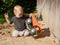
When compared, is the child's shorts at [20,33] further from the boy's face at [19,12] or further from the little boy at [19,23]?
the boy's face at [19,12]

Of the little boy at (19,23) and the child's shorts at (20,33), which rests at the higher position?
the little boy at (19,23)

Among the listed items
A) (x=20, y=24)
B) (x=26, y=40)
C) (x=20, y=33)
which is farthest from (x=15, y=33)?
(x=26, y=40)

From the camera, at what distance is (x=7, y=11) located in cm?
909

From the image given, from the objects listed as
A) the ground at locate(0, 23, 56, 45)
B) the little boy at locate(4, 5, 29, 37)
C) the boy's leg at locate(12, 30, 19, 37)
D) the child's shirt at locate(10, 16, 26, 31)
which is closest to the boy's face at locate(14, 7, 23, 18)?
the little boy at locate(4, 5, 29, 37)

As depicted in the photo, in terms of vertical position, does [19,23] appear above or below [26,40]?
above

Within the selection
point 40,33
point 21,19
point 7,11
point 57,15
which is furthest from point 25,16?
point 7,11

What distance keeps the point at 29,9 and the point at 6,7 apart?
841 mm

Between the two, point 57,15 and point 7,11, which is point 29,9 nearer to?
point 7,11

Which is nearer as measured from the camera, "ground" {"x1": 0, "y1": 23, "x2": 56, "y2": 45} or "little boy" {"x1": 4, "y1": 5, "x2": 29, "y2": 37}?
"ground" {"x1": 0, "y1": 23, "x2": 56, "y2": 45}

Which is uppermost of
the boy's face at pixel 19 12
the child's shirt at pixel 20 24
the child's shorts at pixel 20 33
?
the boy's face at pixel 19 12

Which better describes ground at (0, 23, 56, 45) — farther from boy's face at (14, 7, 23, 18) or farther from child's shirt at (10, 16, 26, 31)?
boy's face at (14, 7, 23, 18)

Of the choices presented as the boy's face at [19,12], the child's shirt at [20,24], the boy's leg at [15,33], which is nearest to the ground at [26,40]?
the boy's leg at [15,33]

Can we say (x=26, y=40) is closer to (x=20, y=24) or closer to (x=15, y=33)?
(x=15, y=33)

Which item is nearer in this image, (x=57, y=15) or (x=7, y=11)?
(x=57, y=15)
